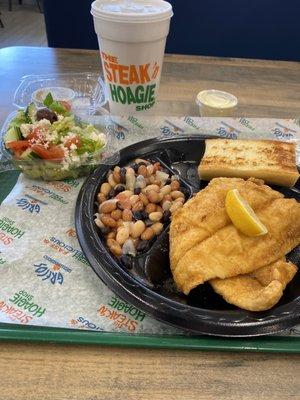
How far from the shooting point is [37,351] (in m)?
1.04

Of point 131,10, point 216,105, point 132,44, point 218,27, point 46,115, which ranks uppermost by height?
point 131,10

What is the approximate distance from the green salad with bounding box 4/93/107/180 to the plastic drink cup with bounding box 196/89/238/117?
0.67m

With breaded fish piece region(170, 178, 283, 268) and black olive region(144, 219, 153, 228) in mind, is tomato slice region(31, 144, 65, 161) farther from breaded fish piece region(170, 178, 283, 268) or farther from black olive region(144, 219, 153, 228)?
breaded fish piece region(170, 178, 283, 268)


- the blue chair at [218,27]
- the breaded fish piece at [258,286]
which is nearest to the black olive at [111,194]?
the breaded fish piece at [258,286]

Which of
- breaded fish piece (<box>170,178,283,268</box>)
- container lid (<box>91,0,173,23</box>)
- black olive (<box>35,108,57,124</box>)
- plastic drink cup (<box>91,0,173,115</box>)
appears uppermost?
container lid (<box>91,0,173,23</box>)

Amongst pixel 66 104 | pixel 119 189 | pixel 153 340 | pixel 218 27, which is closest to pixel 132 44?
pixel 66 104

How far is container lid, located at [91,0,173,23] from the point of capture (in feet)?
5.32

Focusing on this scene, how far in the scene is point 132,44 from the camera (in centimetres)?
169

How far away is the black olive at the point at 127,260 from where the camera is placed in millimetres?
1254

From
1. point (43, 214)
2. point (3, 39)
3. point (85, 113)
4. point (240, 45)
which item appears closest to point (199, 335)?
point (43, 214)

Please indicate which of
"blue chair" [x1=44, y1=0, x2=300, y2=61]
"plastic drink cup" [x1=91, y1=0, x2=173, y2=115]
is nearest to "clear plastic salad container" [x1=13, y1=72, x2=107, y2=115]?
"plastic drink cup" [x1=91, y1=0, x2=173, y2=115]

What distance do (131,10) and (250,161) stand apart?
0.87m

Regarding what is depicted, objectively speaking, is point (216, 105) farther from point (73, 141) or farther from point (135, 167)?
point (73, 141)

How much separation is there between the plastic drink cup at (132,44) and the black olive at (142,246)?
865 millimetres
